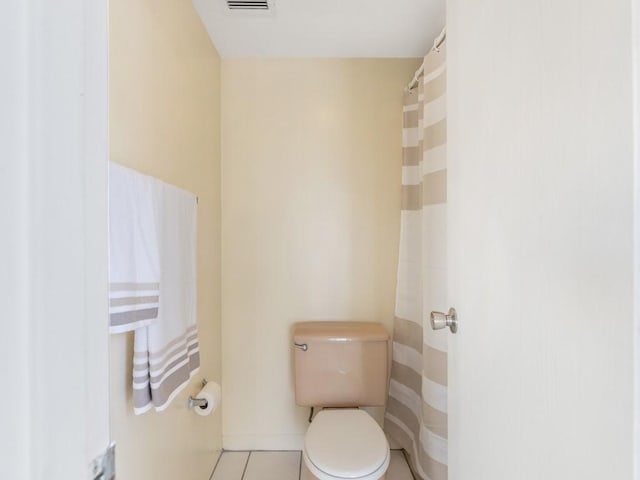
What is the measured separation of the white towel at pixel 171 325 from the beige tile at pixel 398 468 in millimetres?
1137

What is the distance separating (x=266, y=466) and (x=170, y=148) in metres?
1.60

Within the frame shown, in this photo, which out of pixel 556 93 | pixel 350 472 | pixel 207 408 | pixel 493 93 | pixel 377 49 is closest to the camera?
pixel 556 93

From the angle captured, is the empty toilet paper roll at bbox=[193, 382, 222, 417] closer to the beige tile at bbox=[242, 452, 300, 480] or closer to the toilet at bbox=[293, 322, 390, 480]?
the toilet at bbox=[293, 322, 390, 480]

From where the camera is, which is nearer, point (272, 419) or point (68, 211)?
point (68, 211)

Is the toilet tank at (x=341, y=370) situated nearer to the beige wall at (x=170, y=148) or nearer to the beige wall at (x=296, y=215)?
the beige wall at (x=296, y=215)

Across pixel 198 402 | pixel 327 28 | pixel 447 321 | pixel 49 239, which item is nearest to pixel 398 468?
pixel 198 402

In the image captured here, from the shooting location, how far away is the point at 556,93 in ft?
1.58

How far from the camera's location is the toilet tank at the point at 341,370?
1.62 metres

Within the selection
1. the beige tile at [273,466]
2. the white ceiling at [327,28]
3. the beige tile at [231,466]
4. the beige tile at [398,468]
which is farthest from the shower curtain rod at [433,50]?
the beige tile at [231,466]

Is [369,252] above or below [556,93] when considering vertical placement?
below

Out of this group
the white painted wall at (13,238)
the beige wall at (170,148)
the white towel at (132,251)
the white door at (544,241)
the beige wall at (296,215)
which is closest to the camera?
the white painted wall at (13,238)

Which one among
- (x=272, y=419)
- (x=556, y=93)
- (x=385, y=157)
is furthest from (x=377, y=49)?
(x=272, y=419)

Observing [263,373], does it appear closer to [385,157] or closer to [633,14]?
[385,157]

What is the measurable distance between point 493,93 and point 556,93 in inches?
7.2
